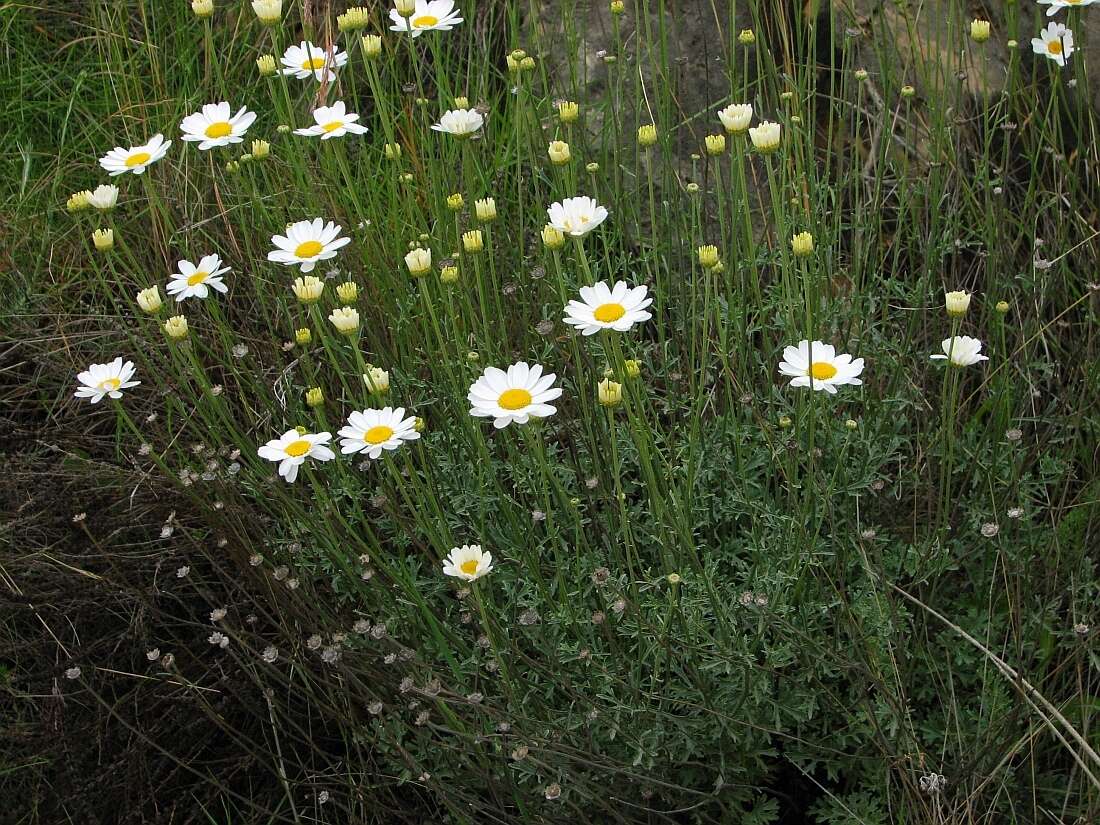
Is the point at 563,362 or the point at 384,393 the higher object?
the point at 384,393

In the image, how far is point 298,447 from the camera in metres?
2.09

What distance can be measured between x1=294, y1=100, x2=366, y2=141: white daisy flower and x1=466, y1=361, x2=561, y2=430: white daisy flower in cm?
82

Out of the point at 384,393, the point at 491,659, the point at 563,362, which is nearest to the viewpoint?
the point at 384,393

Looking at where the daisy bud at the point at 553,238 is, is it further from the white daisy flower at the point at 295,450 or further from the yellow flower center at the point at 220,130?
the yellow flower center at the point at 220,130

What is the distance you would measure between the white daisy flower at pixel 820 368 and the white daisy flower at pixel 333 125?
103 centimetres

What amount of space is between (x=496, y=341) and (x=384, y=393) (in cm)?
80

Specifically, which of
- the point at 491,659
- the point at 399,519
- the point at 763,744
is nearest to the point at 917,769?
the point at 763,744

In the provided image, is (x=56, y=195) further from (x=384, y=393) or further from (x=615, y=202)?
(x=384, y=393)

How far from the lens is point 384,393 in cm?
205

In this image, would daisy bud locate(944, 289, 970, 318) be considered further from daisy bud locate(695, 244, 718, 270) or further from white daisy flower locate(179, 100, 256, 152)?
white daisy flower locate(179, 100, 256, 152)

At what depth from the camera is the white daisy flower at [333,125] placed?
254 cm

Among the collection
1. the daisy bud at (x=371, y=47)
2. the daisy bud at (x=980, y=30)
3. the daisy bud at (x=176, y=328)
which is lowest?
the daisy bud at (x=176, y=328)

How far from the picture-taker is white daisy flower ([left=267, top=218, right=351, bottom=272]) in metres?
2.29

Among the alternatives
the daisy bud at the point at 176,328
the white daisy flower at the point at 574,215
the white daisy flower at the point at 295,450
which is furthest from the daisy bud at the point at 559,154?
the daisy bud at the point at 176,328
